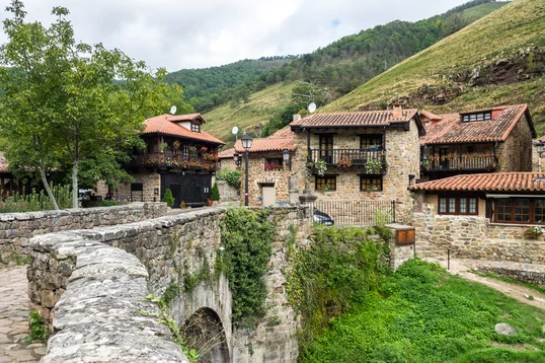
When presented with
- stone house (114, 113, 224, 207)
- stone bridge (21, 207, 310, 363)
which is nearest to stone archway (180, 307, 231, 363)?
stone bridge (21, 207, 310, 363)

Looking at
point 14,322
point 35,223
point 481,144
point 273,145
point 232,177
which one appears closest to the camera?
point 14,322

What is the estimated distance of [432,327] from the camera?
13148 millimetres

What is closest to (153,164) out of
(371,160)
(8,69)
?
(8,69)

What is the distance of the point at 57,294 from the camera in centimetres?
413

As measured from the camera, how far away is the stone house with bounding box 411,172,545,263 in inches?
655

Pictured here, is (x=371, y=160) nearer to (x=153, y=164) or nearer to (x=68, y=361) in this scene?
(x=153, y=164)

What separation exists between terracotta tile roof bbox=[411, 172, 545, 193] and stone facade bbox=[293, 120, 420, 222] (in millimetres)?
3736

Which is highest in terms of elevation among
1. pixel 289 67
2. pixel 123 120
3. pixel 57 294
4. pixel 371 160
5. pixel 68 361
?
pixel 289 67

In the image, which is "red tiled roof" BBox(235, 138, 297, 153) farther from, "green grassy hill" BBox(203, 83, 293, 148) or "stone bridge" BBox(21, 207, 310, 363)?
"green grassy hill" BBox(203, 83, 293, 148)

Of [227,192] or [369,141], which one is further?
[227,192]

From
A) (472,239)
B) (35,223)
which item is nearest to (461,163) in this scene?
(472,239)

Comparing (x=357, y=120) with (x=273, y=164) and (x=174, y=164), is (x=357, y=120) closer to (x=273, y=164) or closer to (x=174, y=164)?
(x=273, y=164)

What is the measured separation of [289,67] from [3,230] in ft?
332

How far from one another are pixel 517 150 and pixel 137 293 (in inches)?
1294
